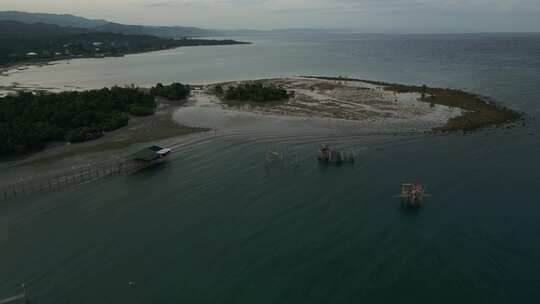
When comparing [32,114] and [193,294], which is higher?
[32,114]

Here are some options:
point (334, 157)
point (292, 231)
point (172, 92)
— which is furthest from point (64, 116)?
point (292, 231)

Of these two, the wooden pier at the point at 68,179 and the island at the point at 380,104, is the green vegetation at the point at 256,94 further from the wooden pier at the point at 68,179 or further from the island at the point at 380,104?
the wooden pier at the point at 68,179

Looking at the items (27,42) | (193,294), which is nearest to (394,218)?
(193,294)

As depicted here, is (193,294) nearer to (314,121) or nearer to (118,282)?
(118,282)

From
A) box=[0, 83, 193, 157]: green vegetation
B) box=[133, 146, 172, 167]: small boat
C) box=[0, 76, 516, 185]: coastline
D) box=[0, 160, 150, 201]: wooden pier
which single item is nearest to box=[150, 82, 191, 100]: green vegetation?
box=[0, 76, 516, 185]: coastline

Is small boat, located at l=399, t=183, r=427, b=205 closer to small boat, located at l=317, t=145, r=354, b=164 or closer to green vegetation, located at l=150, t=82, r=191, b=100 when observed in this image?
small boat, located at l=317, t=145, r=354, b=164

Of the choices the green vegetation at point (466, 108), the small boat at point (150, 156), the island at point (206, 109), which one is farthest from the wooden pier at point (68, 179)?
the green vegetation at point (466, 108)

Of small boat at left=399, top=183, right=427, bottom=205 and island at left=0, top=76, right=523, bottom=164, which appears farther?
island at left=0, top=76, right=523, bottom=164

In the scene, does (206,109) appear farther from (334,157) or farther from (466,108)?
(466,108)
